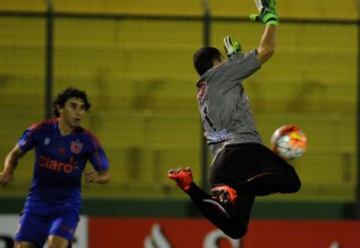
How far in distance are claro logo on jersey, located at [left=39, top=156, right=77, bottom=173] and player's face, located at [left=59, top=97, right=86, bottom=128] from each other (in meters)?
0.38

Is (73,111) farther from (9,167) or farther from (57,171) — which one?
(9,167)

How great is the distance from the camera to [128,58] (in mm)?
14109

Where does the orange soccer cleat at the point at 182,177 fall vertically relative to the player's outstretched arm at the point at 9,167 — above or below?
below

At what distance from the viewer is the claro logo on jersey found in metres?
10.9

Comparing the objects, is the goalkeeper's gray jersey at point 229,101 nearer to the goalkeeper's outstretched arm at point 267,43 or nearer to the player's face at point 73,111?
the goalkeeper's outstretched arm at point 267,43

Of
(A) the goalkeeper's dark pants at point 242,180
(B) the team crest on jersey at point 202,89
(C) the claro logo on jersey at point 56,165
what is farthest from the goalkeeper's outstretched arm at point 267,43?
(C) the claro logo on jersey at point 56,165

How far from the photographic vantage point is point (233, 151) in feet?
30.6

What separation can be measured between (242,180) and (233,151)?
238mm

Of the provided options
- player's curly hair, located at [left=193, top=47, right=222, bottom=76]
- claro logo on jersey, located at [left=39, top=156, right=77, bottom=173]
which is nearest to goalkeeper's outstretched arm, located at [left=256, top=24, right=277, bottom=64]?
player's curly hair, located at [left=193, top=47, right=222, bottom=76]

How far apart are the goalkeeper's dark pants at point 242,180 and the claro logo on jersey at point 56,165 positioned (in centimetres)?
193

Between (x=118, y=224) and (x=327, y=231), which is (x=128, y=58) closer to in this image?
(x=118, y=224)

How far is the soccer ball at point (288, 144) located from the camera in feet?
31.4

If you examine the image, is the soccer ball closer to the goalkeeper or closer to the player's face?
the goalkeeper

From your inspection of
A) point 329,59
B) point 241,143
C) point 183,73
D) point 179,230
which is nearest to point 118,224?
point 179,230
